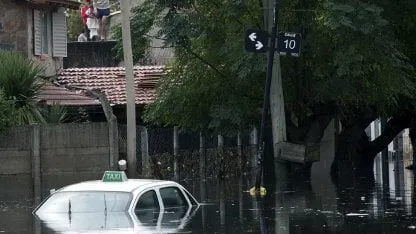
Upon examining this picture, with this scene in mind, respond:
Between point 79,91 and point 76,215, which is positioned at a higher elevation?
point 79,91

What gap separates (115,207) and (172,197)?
121 centimetres

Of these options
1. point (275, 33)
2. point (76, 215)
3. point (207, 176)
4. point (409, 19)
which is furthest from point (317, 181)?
point (76, 215)

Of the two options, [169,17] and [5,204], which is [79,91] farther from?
[5,204]

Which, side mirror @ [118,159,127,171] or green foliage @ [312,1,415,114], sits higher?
green foliage @ [312,1,415,114]

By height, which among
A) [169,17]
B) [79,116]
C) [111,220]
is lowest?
[111,220]

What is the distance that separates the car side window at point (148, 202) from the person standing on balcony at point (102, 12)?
2574 cm

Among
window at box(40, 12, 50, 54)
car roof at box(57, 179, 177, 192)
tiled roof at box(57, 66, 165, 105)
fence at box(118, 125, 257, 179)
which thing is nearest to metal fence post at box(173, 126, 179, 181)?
fence at box(118, 125, 257, 179)

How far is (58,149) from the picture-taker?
1039 inches

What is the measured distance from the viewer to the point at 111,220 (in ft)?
50.4

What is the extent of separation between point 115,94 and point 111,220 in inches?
703

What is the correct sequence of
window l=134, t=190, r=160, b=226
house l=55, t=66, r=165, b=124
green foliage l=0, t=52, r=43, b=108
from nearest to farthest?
window l=134, t=190, r=160, b=226 → green foliage l=0, t=52, r=43, b=108 → house l=55, t=66, r=165, b=124

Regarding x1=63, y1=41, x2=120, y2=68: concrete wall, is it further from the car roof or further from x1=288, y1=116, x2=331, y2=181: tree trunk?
the car roof

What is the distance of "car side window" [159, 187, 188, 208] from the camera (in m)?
16.4

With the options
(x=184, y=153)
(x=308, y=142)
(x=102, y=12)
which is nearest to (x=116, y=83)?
(x=184, y=153)
